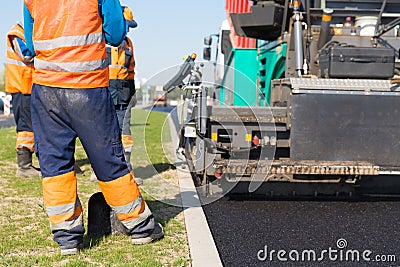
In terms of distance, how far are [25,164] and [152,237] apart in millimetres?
3036

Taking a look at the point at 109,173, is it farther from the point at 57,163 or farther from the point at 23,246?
the point at 23,246

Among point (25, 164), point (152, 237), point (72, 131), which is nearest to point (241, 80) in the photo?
point (25, 164)

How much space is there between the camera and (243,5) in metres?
10.3

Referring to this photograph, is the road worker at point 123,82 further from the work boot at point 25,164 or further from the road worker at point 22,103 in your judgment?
the work boot at point 25,164

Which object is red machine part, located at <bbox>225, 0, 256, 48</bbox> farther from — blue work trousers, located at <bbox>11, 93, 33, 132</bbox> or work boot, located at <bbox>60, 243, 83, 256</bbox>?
work boot, located at <bbox>60, 243, 83, 256</bbox>

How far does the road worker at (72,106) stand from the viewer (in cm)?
307

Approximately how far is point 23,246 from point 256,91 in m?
5.91

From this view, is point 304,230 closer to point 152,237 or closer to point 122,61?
point 152,237

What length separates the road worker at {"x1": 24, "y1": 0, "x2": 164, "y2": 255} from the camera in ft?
10.1

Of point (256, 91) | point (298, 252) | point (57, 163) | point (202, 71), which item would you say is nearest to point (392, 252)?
point (298, 252)

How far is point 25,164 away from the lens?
19.7ft

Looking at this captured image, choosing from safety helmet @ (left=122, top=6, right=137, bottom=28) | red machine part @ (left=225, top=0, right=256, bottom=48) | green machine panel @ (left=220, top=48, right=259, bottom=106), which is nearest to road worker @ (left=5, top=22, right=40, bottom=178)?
safety helmet @ (left=122, top=6, right=137, bottom=28)

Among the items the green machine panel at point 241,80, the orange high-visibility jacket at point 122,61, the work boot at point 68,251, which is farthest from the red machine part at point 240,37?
the work boot at point 68,251

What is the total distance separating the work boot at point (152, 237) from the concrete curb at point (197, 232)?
0.21m
